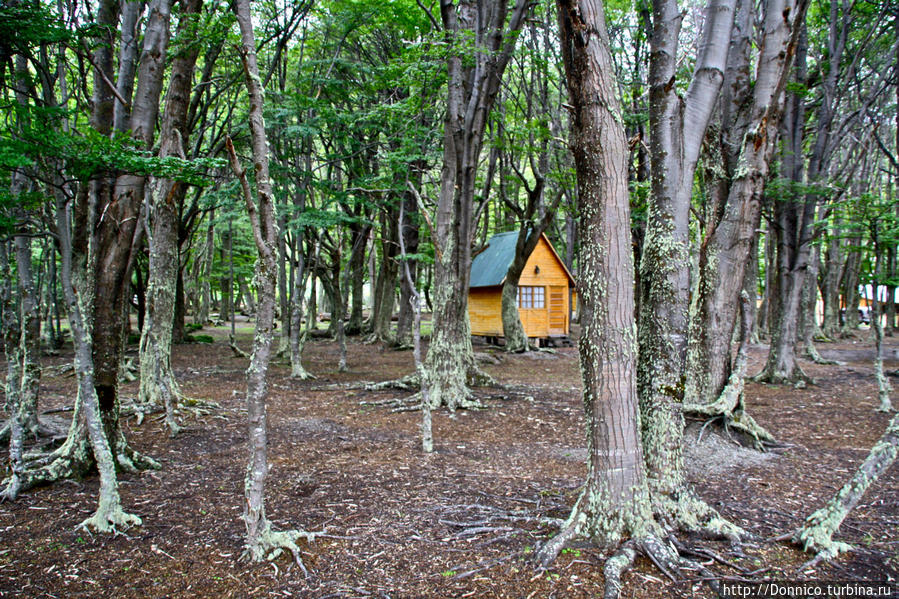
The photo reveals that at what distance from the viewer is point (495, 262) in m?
21.4

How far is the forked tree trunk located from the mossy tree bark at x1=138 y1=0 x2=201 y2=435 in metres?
4.93

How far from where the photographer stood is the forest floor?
3252 mm

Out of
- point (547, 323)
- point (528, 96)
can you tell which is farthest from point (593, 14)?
point (547, 323)

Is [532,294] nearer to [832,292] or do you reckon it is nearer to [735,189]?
[832,292]

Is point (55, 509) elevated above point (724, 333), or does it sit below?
below

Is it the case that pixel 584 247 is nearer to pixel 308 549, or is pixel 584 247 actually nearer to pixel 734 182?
pixel 308 549

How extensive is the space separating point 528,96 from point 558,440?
11.3 metres

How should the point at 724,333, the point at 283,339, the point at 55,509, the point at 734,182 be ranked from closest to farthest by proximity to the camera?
the point at 55,509
the point at 734,182
the point at 724,333
the point at 283,339

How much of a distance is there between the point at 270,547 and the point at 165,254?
6.11 m

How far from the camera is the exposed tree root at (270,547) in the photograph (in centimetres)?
347

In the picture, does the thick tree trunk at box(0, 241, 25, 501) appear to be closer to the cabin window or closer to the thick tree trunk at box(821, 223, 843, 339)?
the cabin window

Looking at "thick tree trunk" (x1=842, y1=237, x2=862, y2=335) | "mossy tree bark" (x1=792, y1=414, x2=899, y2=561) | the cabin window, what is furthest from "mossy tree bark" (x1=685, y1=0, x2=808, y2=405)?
"thick tree trunk" (x1=842, y1=237, x2=862, y2=335)

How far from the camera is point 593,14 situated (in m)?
3.37

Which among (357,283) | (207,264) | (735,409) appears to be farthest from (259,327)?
(207,264)
